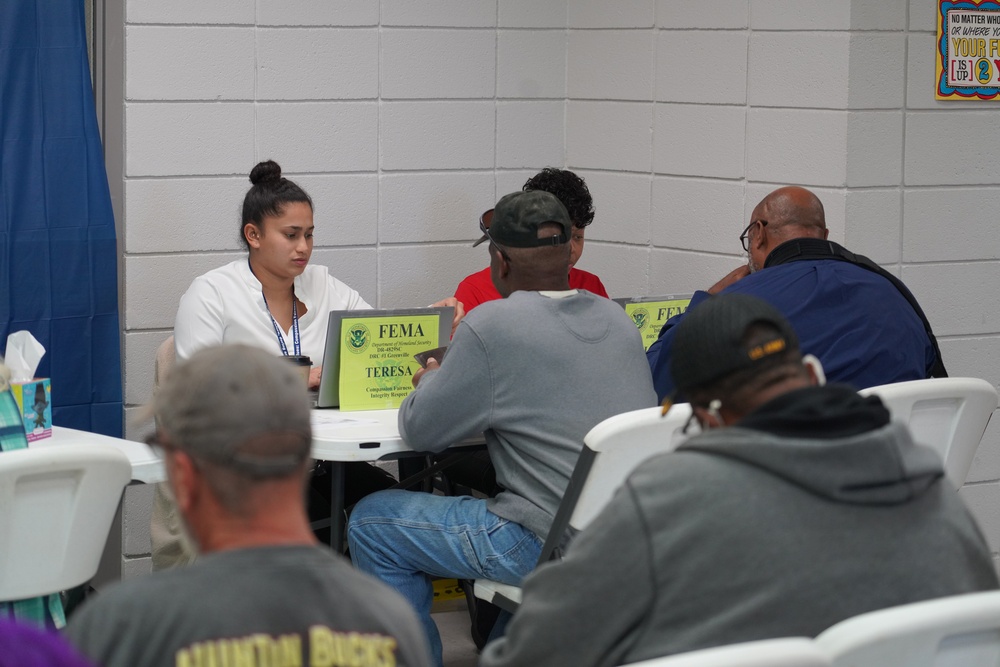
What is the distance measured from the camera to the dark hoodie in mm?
1413

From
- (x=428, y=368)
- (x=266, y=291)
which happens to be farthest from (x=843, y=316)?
(x=266, y=291)

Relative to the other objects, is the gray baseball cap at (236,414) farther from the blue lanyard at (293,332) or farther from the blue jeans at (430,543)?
the blue lanyard at (293,332)

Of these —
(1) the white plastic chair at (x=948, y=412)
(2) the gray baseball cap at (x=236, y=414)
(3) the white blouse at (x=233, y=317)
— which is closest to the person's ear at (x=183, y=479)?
(2) the gray baseball cap at (x=236, y=414)

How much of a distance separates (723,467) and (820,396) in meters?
0.15

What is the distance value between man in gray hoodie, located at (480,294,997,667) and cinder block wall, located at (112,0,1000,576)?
7.53ft

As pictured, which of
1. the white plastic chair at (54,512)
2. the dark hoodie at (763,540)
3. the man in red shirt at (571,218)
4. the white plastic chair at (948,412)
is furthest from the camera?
the man in red shirt at (571,218)

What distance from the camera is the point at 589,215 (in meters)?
4.05

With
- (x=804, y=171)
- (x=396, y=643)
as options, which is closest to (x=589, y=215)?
(x=804, y=171)

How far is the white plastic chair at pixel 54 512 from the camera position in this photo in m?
2.12

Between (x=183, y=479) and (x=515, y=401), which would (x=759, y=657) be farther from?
(x=515, y=401)

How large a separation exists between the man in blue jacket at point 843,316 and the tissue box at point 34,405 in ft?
4.55

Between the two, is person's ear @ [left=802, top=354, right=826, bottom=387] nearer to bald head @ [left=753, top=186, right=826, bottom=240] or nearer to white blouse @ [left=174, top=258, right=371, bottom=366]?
bald head @ [left=753, top=186, right=826, bottom=240]

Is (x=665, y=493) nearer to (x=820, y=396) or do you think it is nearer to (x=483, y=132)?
(x=820, y=396)

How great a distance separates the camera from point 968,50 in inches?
147
